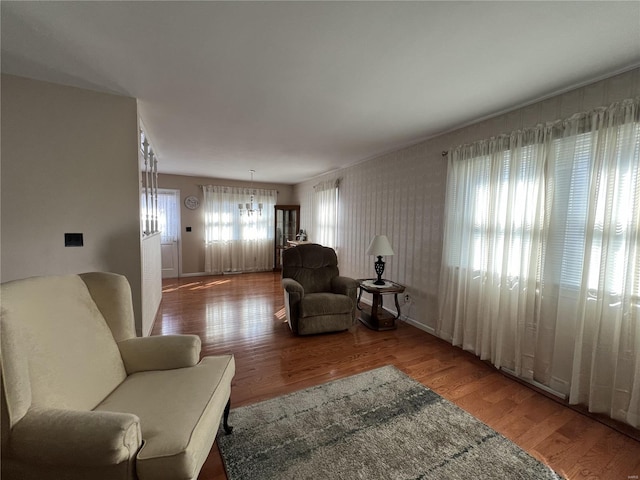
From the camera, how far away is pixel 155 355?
1533mm

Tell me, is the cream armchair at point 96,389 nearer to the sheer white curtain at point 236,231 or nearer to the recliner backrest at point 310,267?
the recliner backrest at point 310,267

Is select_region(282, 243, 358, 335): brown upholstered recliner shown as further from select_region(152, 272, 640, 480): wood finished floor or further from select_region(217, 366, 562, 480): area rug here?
select_region(217, 366, 562, 480): area rug

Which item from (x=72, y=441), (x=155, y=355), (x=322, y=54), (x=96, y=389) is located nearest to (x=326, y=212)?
(x=322, y=54)

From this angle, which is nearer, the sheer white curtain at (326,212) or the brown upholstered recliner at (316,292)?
the brown upholstered recliner at (316,292)

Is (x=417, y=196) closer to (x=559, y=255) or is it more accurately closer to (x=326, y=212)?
(x=559, y=255)

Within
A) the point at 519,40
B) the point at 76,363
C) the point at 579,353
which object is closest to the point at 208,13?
the point at 519,40

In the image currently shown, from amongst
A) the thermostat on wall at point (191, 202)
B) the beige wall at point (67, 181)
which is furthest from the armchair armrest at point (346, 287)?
the thermostat on wall at point (191, 202)

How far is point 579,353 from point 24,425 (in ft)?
10.3

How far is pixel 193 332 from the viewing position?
3143 millimetres

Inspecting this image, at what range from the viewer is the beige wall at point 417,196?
82.0 inches

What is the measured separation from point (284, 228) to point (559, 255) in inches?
231

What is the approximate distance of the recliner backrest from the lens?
138 inches

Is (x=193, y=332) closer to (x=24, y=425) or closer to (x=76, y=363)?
(x=76, y=363)

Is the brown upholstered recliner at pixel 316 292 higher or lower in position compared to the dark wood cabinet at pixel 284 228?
lower
